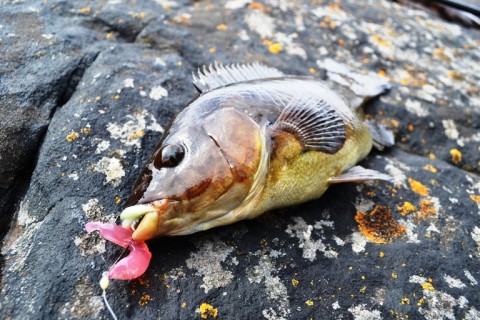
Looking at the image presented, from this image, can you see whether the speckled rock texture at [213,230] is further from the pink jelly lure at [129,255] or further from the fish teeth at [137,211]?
the fish teeth at [137,211]

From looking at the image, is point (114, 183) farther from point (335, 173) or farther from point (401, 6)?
point (401, 6)

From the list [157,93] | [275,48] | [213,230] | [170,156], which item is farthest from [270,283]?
[275,48]

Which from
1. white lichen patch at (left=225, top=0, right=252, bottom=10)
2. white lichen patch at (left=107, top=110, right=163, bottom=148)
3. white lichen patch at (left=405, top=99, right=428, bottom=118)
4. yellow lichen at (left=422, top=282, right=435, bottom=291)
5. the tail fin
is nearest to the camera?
yellow lichen at (left=422, top=282, right=435, bottom=291)

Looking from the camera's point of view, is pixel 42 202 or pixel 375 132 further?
pixel 375 132

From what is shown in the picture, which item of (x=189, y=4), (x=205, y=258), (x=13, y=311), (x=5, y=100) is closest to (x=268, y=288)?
(x=205, y=258)

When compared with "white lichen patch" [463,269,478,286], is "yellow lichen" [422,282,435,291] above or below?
above

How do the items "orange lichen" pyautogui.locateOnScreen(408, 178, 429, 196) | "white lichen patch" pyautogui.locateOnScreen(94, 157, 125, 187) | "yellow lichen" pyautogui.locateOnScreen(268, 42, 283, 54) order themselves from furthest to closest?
"yellow lichen" pyautogui.locateOnScreen(268, 42, 283, 54) < "orange lichen" pyautogui.locateOnScreen(408, 178, 429, 196) < "white lichen patch" pyautogui.locateOnScreen(94, 157, 125, 187)

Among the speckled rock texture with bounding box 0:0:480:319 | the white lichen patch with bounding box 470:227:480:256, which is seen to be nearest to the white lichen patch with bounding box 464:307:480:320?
the speckled rock texture with bounding box 0:0:480:319

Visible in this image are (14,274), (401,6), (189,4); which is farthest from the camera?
(401,6)

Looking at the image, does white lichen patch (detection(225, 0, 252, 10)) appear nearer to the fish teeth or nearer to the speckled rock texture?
the speckled rock texture
